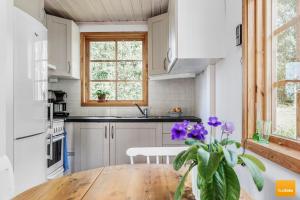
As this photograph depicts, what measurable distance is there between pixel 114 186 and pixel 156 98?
2.90m

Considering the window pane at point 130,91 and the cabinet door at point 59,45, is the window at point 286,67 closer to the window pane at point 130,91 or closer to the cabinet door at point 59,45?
the window pane at point 130,91

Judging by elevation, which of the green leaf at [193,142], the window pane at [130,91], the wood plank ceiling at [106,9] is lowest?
the green leaf at [193,142]

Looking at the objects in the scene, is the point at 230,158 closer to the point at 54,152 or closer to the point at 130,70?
the point at 54,152

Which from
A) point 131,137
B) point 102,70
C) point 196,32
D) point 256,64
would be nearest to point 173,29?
point 196,32

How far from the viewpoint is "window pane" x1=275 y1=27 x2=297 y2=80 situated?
51.5 inches

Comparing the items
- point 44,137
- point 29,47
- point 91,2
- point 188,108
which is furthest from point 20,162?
point 188,108

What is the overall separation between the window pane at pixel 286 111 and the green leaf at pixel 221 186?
736mm

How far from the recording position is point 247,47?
1673mm

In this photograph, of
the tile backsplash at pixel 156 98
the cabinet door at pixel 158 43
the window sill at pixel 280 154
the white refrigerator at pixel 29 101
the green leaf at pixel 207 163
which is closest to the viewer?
the green leaf at pixel 207 163

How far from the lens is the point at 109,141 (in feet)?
11.2

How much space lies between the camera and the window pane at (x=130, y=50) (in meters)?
4.13

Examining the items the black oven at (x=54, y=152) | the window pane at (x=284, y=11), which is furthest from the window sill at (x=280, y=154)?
the black oven at (x=54, y=152)


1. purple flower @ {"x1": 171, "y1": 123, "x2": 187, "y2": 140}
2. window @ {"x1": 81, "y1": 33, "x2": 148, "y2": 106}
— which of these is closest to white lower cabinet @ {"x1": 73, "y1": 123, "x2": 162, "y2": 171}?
window @ {"x1": 81, "y1": 33, "x2": 148, "y2": 106}

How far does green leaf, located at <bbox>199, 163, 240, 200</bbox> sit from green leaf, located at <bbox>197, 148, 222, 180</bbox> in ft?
0.09
